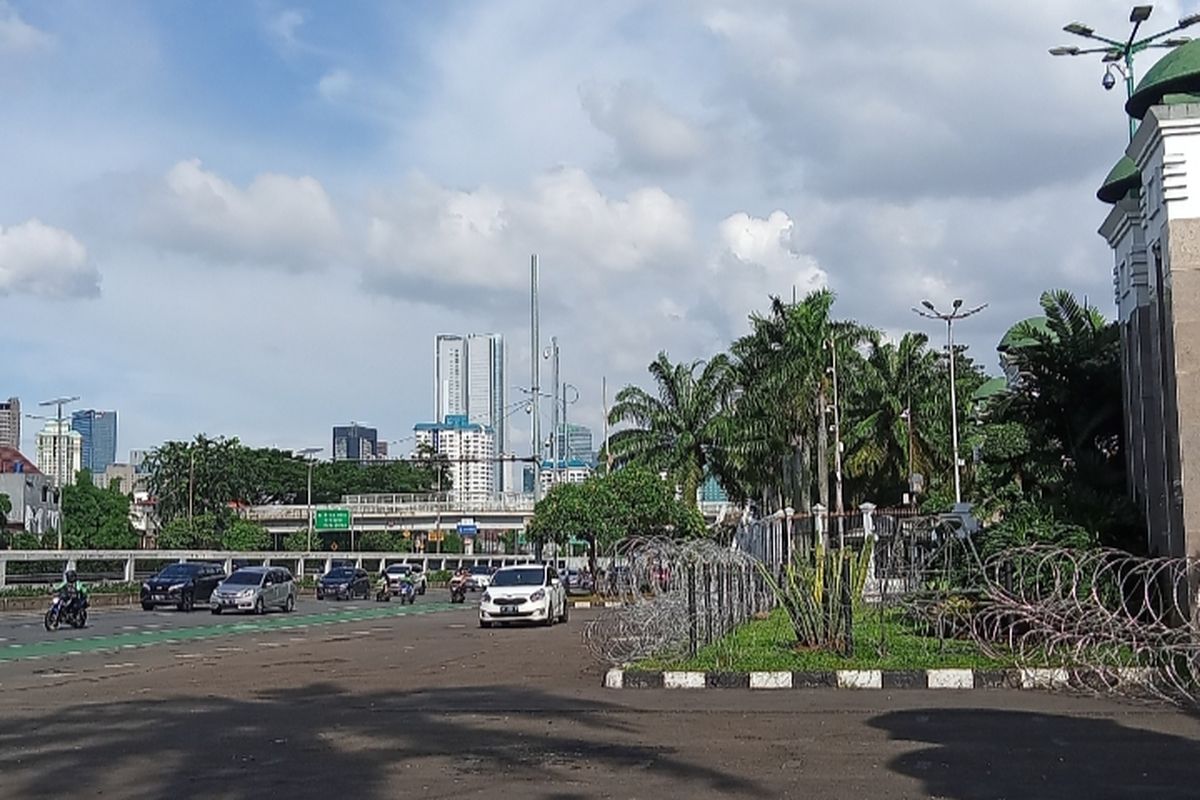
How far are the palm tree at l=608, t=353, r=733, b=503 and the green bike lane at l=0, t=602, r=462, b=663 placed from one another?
1461cm

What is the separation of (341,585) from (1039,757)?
49991 mm

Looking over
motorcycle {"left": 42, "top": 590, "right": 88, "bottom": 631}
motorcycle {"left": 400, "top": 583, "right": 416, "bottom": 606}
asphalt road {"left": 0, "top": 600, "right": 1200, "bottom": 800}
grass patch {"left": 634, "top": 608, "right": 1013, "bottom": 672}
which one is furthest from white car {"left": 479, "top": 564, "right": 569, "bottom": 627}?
motorcycle {"left": 400, "top": 583, "right": 416, "bottom": 606}

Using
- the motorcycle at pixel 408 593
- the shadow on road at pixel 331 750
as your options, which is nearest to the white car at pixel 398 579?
the motorcycle at pixel 408 593

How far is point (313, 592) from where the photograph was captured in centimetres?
6450

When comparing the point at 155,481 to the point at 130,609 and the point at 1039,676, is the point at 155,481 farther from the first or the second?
the point at 1039,676

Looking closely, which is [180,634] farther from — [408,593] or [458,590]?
[458,590]

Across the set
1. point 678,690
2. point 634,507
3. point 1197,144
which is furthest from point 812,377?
point 678,690

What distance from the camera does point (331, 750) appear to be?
36.3 feet

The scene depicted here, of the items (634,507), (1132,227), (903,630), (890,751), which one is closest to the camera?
(890,751)

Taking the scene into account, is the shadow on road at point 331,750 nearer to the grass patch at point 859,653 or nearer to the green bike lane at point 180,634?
the grass patch at point 859,653

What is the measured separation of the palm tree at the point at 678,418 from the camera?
190ft

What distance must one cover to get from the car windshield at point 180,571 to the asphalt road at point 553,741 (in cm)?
2831

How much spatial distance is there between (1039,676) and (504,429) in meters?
151

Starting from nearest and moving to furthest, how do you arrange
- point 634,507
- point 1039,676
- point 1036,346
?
point 1039,676 < point 1036,346 < point 634,507
